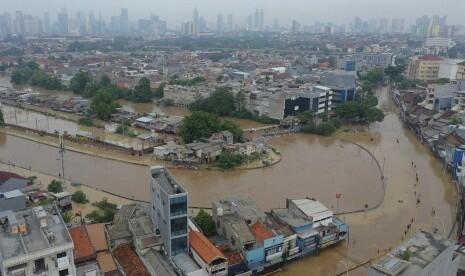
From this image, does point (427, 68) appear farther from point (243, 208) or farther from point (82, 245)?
point (82, 245)

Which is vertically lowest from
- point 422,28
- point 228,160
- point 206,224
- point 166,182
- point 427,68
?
point 228,160

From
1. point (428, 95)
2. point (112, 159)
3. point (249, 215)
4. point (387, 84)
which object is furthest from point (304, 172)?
point (387, 84)

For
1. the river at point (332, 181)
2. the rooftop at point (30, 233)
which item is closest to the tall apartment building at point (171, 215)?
the rooftop at point (30, 233)

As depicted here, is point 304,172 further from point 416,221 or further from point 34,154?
point 34,154

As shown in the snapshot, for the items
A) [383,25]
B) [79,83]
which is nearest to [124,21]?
[383,25]

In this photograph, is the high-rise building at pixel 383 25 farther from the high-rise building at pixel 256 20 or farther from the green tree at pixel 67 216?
the green tree at pixel 67 216
